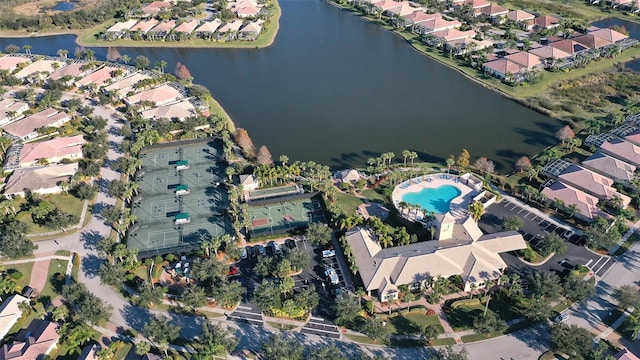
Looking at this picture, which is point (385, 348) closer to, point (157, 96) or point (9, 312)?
point (9, 312)

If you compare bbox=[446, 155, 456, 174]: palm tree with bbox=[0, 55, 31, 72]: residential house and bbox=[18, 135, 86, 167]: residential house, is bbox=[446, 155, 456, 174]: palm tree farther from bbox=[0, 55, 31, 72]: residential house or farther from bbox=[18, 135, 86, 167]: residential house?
bbox=[0, 55, 31, 72]: residential house

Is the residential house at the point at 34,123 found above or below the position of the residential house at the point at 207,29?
below

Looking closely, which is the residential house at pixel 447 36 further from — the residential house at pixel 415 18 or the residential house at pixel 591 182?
the residential house at pixel 591 182

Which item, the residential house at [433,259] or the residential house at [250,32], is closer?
the residential house at [433,259]

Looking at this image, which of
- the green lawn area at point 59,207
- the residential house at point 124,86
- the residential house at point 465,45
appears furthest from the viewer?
the residential house at point 465,45

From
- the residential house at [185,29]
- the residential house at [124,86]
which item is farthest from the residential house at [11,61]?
the residential house at [185,29]

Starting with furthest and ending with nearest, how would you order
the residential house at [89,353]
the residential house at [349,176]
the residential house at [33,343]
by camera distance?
1. the residential house at [349,176]
2. the residential house at [33,343]
3. the residential house at [89,353]
